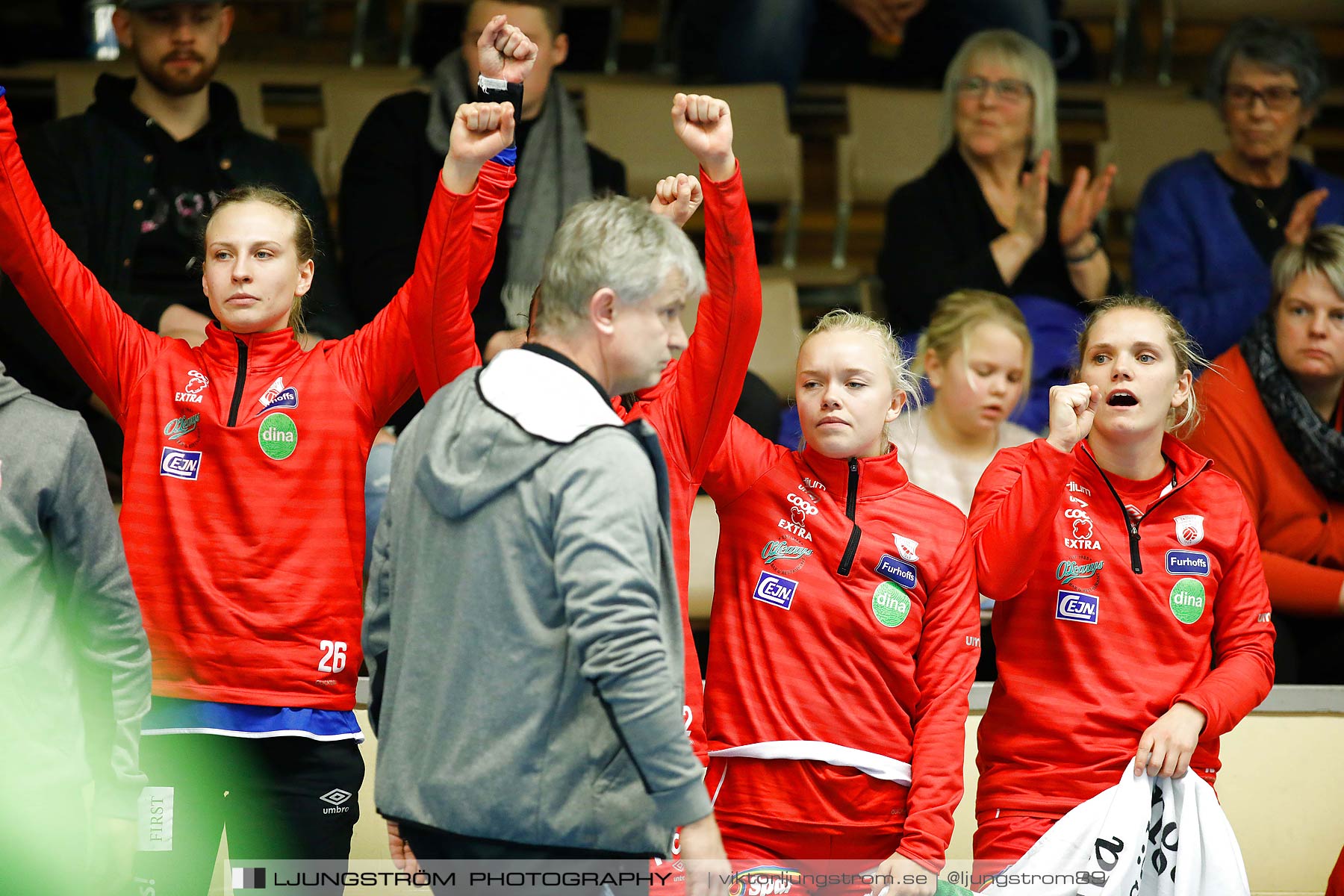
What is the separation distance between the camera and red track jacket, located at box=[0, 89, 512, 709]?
214 cm

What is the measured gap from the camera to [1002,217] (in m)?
3.84

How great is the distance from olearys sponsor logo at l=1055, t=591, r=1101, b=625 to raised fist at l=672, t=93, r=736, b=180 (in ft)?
2.96

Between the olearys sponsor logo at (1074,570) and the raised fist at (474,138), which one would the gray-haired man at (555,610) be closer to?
the raised fist at (474,138)

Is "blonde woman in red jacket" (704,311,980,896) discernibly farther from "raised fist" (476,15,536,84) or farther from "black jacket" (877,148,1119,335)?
"black jacket" (877,148,1119,335)

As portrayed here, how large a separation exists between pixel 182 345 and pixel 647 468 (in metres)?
1.05

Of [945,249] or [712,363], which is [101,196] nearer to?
[712,363]

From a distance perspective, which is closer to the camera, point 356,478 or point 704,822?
point 704,822

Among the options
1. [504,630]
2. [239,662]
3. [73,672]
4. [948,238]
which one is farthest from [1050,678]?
[948,238]

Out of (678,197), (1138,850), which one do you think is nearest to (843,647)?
(1138,850)

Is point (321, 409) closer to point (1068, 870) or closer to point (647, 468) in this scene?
point (647, 468)

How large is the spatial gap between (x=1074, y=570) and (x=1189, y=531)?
0.67 feet

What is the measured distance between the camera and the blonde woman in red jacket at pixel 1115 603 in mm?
2275

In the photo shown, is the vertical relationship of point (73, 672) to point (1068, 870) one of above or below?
above

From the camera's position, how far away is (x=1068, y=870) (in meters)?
2.21
